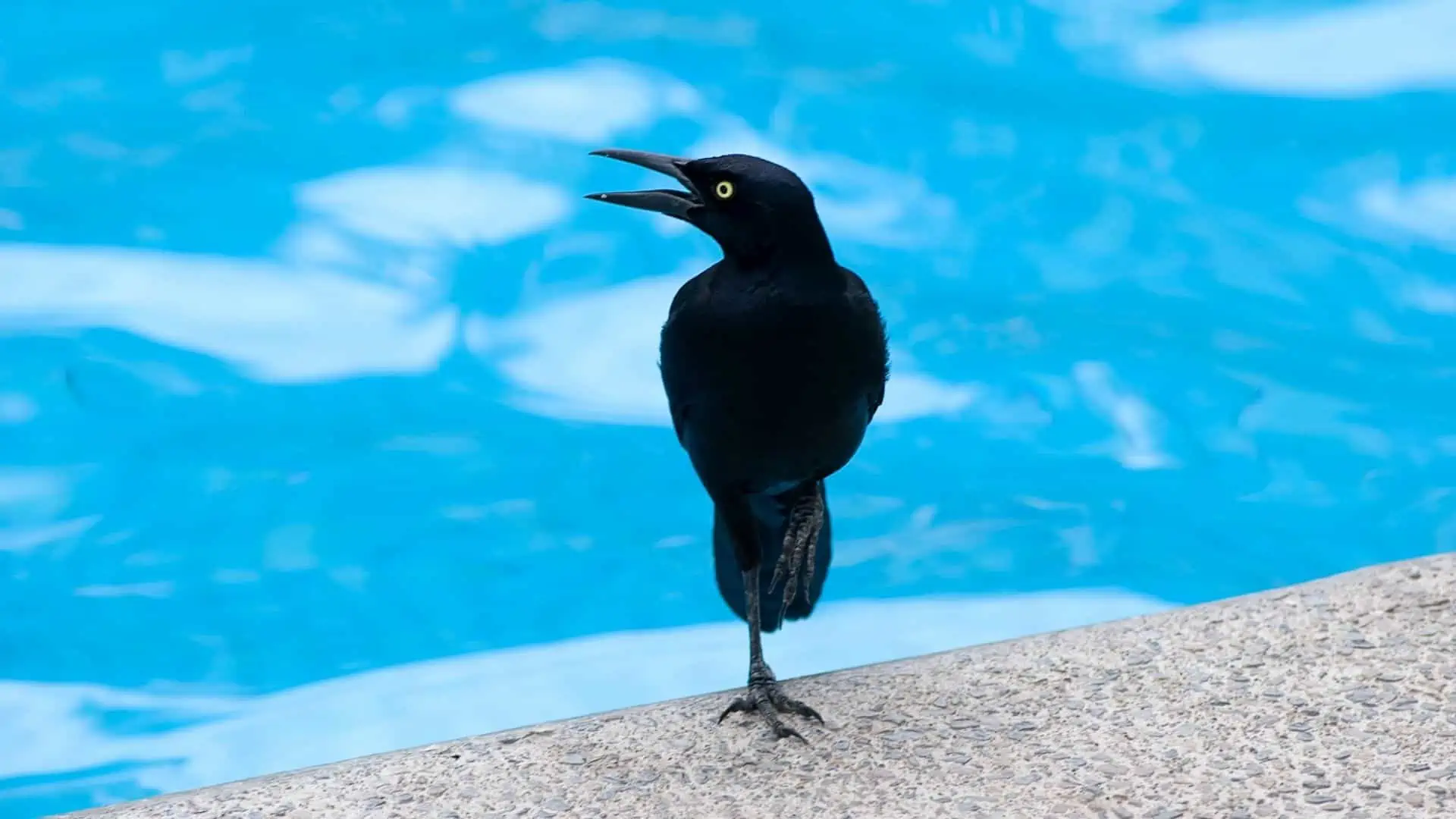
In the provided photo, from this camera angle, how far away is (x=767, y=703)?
9.25 ft

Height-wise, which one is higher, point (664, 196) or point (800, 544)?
point (664, 196)

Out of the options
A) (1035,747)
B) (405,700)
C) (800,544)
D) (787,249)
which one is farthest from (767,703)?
(405,700)

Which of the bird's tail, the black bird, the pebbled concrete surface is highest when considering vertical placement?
the black bird

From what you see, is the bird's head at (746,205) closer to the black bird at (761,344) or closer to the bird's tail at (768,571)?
the black bird at (761,344)

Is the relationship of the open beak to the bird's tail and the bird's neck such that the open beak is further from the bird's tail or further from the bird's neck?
the bird's tail

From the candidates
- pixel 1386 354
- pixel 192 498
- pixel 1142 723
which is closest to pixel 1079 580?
pixel 1386 354

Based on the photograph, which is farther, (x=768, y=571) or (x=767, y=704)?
(x=768, y=571)

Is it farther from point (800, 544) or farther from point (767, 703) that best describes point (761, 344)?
point (767, 703)

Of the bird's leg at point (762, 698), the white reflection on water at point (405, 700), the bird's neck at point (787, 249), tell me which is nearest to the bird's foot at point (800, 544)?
the bird's leg at point (762, 698)

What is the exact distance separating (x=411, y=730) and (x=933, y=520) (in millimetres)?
2075

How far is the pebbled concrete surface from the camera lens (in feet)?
8.21

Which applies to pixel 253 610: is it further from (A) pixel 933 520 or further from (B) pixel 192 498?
(A) pixel 933 520

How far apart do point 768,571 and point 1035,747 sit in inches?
26.2

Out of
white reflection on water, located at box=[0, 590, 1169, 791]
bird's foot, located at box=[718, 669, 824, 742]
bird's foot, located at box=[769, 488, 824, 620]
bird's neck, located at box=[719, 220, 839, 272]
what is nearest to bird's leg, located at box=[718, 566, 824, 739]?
bird's foot, located at box=[718, 669, 824, 742]
